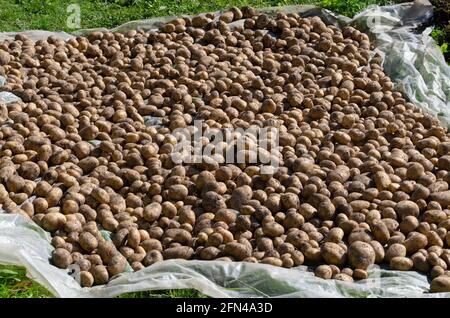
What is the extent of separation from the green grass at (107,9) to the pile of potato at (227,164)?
0.77m

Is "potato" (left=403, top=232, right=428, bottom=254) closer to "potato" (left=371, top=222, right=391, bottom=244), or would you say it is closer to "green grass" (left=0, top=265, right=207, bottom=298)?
"potato" (left=371, top=222, right=391, bottom=244)

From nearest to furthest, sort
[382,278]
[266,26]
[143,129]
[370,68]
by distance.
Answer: [382,278] → [143,129] → [370,68] → [266,26]

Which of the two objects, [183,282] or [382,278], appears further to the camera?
[382,278]

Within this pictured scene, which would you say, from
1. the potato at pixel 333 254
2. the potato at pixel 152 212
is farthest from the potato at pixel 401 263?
the potato at pixel 152 212

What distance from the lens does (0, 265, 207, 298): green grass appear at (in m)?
3.16

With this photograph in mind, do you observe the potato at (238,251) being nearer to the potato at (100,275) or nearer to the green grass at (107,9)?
the potato at (100,275)

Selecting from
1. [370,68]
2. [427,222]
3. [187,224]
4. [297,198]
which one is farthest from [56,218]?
[370,68]

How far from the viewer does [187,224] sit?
3688mm

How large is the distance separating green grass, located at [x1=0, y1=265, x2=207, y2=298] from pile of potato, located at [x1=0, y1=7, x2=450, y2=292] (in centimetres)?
20

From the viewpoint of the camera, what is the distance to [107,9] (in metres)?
6.71

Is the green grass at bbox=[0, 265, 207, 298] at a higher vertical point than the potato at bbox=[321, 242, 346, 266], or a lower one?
lower

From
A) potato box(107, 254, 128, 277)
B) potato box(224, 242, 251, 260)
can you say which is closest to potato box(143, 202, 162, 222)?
potato box(107, 254, 128, 277)

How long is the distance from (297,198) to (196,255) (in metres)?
0.69
